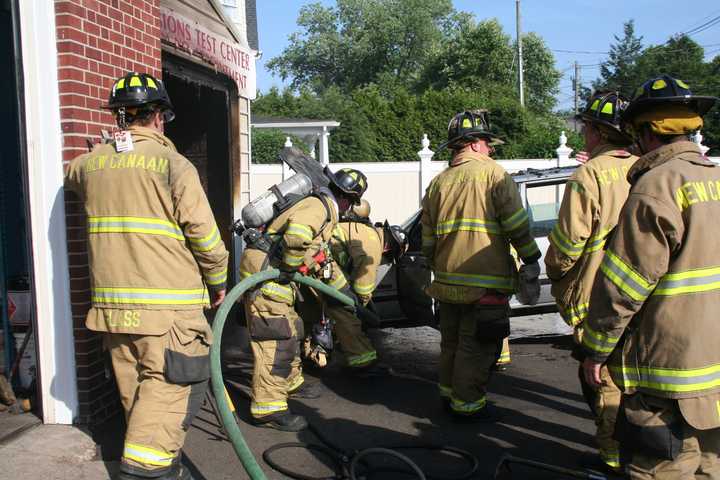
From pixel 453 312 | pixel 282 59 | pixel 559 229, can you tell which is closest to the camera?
pixel 559 229

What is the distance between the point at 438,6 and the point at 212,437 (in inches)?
2308

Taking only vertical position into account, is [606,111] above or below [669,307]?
above

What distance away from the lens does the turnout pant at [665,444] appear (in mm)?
2463

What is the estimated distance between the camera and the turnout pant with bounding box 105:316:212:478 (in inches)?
132

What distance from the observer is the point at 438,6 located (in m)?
58.7

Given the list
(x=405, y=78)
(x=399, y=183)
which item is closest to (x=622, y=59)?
(x=405, y=78)

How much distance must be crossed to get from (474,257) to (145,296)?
2179mm

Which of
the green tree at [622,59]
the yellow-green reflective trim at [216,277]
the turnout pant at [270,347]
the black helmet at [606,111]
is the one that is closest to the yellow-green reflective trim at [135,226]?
the yellow-green reflective trim at [216,277]

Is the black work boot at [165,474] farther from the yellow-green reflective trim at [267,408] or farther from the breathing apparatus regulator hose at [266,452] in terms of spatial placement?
the yellow-green reflective trim at [267,408]

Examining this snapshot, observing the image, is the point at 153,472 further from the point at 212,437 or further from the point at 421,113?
the point at 421,113

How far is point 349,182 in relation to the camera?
17.5 feet

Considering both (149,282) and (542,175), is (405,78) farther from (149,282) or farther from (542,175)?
(149,282)

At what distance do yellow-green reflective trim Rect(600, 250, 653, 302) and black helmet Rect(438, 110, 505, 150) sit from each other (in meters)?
2.39

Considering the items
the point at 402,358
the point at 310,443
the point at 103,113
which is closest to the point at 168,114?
the point at 103,113
